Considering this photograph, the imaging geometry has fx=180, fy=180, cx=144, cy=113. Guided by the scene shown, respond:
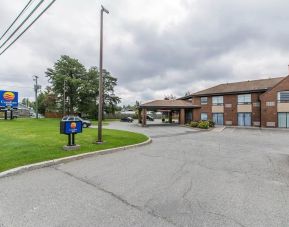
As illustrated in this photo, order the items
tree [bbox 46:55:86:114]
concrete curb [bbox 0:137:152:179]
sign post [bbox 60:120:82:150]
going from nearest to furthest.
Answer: concrete curb [bbox 0:137:152:179], sign post [bbox 60:120:82:150], tree [bbox 46:55:86:114]

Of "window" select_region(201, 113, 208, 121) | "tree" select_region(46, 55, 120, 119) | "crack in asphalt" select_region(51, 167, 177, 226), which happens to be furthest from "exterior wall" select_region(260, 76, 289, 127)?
"tree" select_region(46, 55, 120, 119)

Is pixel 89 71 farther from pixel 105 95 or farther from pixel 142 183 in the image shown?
pixel 142 183

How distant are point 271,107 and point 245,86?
5.95 meters

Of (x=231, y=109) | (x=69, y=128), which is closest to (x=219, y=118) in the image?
(x=231, y=109)

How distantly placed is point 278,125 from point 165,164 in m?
25.5

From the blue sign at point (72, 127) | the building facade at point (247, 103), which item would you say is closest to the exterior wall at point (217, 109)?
the building facade at point (247, 103)

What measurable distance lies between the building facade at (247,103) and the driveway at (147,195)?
75.3 feet

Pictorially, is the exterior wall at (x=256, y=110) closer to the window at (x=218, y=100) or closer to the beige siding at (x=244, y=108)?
the beige siding at (x=244, y=108)

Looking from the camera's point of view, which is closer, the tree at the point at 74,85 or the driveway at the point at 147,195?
the driveway at the point at 147,195

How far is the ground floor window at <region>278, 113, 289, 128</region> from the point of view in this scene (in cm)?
2459

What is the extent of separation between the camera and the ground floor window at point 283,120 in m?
24.6

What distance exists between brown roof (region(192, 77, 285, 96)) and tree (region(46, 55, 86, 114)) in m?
27.9

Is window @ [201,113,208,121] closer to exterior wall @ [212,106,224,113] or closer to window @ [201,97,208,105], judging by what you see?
exterior wall @ [212,106,224,113]

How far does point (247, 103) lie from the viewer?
28.1 meters
